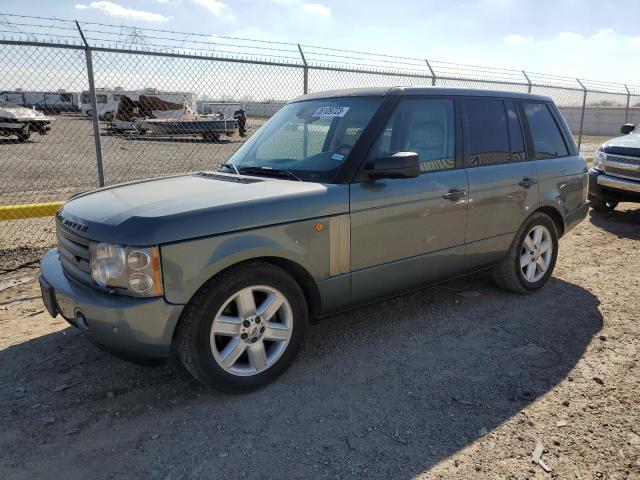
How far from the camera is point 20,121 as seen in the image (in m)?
17.9

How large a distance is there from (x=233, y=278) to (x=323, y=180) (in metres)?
0.95

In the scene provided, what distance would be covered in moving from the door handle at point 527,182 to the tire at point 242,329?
2395 mm

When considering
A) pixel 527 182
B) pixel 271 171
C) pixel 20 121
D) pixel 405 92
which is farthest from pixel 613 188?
pixel 20 121

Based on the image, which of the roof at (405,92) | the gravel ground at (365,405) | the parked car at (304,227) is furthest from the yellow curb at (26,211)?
the roof at (405,92)

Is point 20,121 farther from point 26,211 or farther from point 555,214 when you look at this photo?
point 555,214

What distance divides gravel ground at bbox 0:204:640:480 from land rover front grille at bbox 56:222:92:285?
757 millimetres

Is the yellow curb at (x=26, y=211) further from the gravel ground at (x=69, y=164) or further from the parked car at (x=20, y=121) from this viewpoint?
the parked car at (x=20, y=121)

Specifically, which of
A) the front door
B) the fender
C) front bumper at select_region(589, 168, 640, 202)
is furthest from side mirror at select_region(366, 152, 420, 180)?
front bumper at select_region(589, 168, 640, 202)

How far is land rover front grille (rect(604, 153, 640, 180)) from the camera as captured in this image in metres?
7.68

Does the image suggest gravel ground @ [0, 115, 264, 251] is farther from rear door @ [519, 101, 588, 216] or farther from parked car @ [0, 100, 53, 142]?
rear door @ [519, 101, 588, 216]

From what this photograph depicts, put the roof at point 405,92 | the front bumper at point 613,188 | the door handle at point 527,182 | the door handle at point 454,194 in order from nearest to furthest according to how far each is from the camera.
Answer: the roof at point 405,92 < the door handle at point 454,194 < the door handle at point 527,182 < the front bumper at point 613,188

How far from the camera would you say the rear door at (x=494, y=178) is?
4.17m

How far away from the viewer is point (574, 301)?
4.70 meters

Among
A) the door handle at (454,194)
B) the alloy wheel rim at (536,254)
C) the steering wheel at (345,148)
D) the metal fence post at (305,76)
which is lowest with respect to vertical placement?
the alloy wheel rim at (536,254)
